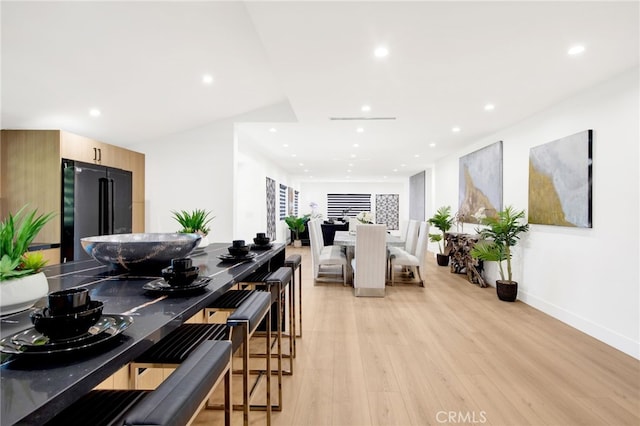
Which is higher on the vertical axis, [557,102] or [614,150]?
[557,102]

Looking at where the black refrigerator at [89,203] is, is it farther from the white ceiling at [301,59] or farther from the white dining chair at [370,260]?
the white dining chair at [370,260]

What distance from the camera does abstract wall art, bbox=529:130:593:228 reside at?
3145 mm

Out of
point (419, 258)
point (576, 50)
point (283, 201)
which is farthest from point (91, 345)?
point (283, 201)

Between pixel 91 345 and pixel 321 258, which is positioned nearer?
pixel 91 345

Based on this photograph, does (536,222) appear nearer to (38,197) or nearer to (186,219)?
(186,219)

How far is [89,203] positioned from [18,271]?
3354 mm

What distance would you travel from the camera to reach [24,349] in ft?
2.15

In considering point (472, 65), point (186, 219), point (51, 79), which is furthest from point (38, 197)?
point (472, 65)

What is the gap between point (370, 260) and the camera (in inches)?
171

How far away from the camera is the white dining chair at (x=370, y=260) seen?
4238 millimetres

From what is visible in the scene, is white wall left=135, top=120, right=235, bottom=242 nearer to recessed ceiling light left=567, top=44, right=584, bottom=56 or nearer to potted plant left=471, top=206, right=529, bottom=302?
potted plant left=471, top=206, right=529, bottom=302

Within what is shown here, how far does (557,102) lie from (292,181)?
10.5 meters

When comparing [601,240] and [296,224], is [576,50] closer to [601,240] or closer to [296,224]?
[601,240]

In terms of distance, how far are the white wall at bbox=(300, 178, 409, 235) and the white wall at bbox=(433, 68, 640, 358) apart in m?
11.0
